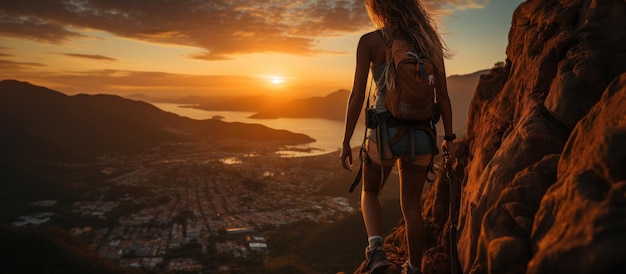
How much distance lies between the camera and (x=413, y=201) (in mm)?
4762

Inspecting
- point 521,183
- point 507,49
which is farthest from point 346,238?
point 521,183

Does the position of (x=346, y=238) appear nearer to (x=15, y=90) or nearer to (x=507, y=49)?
(x=507, y=49)

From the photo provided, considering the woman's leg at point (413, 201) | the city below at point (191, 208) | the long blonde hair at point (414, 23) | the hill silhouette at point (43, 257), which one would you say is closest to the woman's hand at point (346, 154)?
the woman's leg at point (413, 201)

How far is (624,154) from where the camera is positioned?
2.84 meters

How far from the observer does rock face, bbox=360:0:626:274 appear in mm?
2840

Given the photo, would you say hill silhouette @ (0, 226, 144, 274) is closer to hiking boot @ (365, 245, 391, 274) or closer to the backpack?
hiking boot @ (365, 245, 391, 274)

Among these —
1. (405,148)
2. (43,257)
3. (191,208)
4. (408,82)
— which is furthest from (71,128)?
(408,82)

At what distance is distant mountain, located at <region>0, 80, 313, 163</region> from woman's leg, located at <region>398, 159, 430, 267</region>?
138 metres

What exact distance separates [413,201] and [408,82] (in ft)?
5.03

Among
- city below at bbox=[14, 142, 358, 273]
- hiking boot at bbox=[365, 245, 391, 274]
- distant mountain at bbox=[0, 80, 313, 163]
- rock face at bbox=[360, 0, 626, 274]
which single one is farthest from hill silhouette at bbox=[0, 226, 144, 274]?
distant mountain at bbox=[0, 80, 313, 163]

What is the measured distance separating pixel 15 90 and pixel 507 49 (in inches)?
8111

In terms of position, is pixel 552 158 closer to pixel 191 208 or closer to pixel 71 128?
pixel 191 208

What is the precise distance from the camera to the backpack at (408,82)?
4.12 m

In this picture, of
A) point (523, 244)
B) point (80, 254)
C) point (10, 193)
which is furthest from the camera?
point (10, 193)
